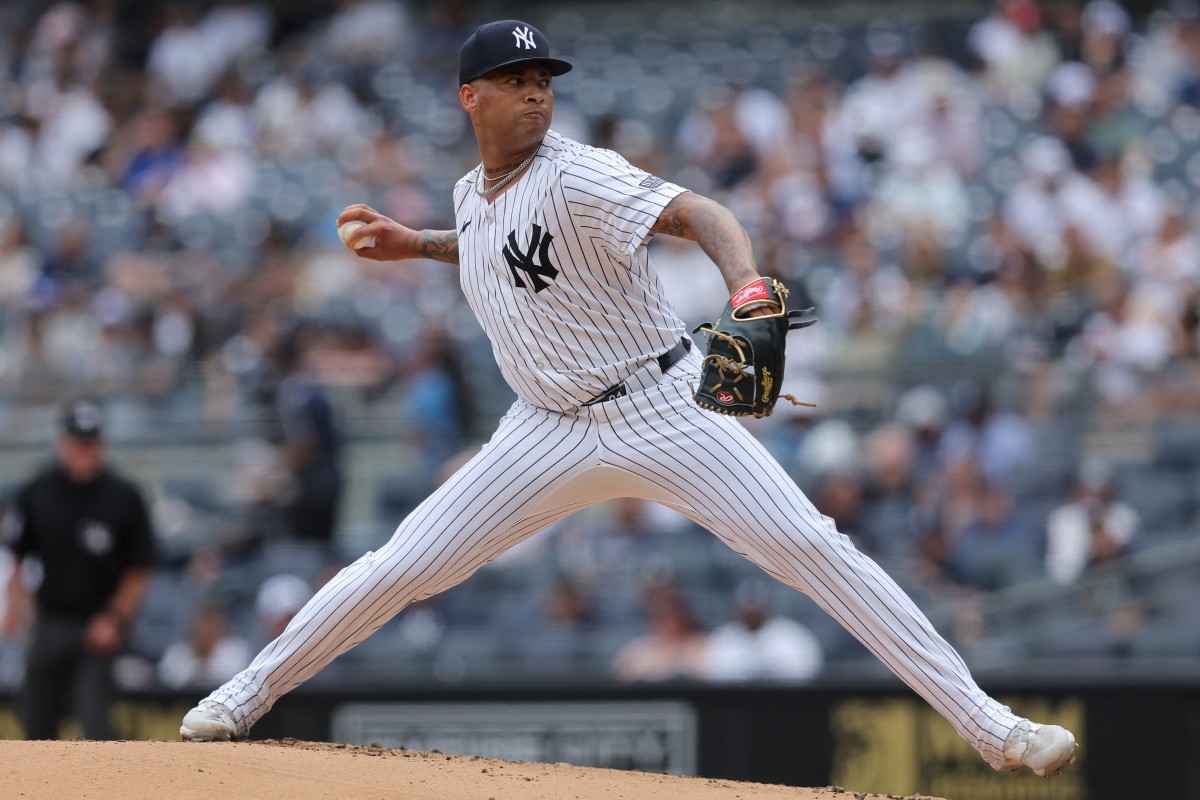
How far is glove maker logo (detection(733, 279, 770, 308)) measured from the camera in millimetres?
3805

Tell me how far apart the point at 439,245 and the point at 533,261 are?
2.18 ft

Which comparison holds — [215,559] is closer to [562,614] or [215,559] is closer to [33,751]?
[562,614]

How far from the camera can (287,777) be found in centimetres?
421

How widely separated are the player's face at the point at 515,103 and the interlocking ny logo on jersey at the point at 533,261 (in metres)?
0.25

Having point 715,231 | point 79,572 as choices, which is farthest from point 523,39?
point 79,572

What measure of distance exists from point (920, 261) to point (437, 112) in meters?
4.93

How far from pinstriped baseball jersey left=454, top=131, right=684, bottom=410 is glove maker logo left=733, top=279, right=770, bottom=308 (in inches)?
15.2

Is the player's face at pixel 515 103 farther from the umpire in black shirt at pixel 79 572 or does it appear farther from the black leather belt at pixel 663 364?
the umpire in black shirt at pixel 79 572

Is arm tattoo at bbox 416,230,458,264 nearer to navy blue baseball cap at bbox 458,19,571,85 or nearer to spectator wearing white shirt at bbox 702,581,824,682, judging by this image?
navy blue baseball cap at bbox 458,19,571,85

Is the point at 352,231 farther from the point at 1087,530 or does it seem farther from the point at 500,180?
the point at 1087,530

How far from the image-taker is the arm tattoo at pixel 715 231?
3.88 metres

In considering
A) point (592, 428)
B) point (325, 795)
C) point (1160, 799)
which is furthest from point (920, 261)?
point (325, 795)

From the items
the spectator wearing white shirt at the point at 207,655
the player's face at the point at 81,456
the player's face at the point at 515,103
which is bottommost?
the spectator wearing white shirt at the point at 207,655

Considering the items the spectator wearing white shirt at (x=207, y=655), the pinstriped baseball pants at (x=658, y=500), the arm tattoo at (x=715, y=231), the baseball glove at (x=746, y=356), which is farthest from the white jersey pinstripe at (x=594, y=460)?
the spectator wearing white shirt at (x=207, y=655)
